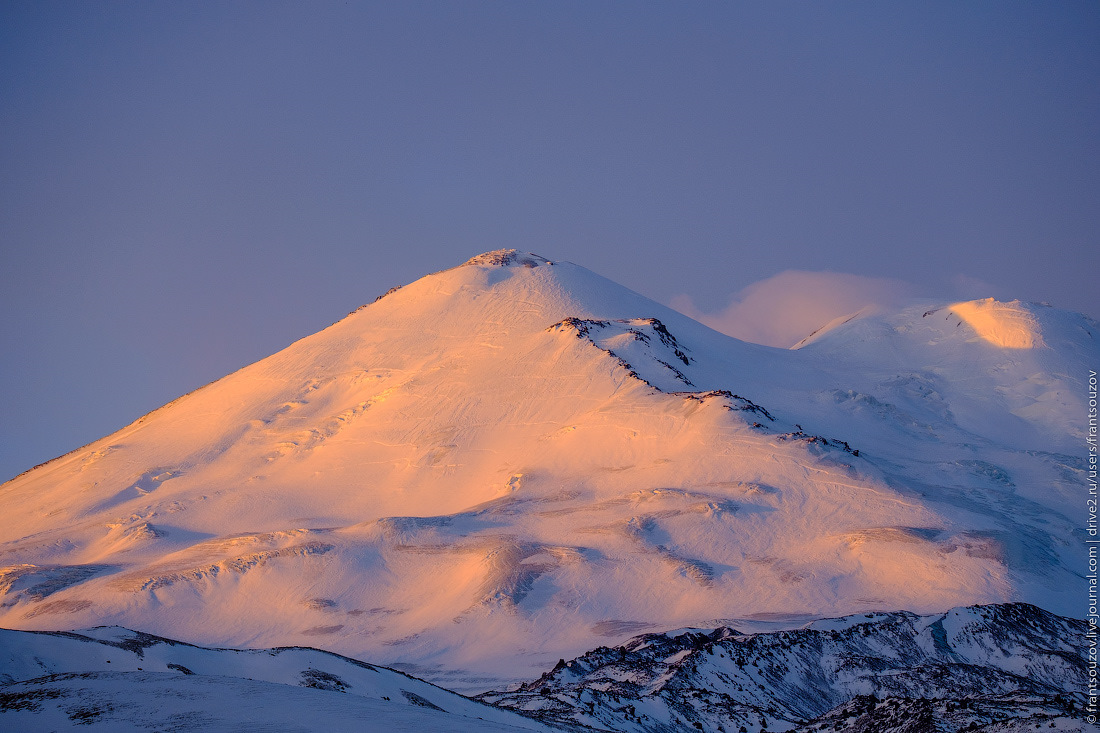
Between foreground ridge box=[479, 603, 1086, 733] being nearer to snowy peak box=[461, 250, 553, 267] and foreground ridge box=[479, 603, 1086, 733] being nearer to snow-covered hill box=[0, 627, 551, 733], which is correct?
snow-covered hill box=[0, 627, 551, 733]

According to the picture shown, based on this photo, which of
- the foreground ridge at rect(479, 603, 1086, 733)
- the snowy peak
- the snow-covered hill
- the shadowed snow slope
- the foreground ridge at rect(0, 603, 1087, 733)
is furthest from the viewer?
the snowy peak

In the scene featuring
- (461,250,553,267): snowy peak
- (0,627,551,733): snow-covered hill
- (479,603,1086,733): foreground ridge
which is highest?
(461,250,553,267): snowy peak

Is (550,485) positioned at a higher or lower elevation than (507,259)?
lower

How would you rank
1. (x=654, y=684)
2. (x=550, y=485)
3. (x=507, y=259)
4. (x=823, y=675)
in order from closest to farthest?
(x=654, y=684)
(x=823, y=675)
(x=550, y=485)
(x=507, y=259)

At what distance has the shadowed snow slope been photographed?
55312 millimetres

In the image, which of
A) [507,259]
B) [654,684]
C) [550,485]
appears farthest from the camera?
[507,259]

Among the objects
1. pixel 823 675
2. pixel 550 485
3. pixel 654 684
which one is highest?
pixel 550 485

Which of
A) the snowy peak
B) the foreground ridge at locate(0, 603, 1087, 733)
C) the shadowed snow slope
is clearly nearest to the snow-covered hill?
the foreground ridge at locate(0, 603, 1087, 733)

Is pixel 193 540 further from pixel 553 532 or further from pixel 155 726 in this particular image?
pixel 155 726

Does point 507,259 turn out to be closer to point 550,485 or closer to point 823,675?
point 550,485

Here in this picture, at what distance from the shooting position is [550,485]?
71.4m

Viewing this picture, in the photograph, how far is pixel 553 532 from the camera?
63781 mm

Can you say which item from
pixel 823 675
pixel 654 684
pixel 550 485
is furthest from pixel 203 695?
pixel 550 485

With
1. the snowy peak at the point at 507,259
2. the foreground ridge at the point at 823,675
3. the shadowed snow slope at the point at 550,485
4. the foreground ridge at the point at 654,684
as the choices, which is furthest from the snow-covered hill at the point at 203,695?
Answer: the snowy peak at the point at 507,259
